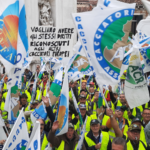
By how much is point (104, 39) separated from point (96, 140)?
1.66m

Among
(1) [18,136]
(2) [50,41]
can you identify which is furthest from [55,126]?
(2) [50,41]

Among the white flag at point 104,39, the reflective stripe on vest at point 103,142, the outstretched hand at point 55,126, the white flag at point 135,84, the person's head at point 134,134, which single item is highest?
the white flag at point 104,39


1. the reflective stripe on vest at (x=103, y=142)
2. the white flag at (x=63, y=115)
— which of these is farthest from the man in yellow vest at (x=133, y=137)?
the white flag at (x=63, y=115)

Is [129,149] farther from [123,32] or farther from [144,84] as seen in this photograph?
[123,32]

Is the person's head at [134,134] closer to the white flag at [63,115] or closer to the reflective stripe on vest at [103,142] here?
the reflective stripe on vest at [103,142]

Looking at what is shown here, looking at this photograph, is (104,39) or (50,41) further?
(50,41)

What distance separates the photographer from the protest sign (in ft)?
21.5

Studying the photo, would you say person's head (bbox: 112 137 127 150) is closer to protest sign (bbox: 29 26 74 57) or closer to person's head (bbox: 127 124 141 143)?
person's head (bbox: 127 124 141 143)

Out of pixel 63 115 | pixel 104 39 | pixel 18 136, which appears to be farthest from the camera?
pixel 104 39

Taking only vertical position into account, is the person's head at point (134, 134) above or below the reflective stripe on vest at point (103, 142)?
above

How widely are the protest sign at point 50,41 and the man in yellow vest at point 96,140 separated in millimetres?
2200

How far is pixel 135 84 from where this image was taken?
214 inches

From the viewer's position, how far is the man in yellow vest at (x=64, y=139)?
4.58 metres

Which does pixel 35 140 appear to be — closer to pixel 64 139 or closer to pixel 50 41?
pixel 64 139
